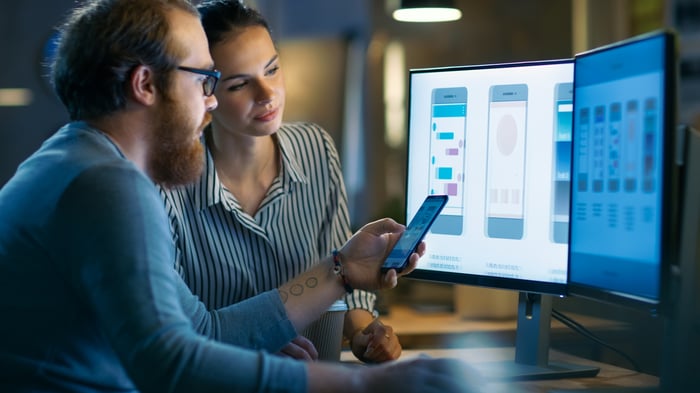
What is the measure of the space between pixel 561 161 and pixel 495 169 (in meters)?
0.12

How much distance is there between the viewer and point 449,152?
5.49ft

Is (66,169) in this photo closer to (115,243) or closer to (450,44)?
(115,243)

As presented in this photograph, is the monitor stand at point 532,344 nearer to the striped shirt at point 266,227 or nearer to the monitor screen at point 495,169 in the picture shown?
the monitor screen at point 495,169

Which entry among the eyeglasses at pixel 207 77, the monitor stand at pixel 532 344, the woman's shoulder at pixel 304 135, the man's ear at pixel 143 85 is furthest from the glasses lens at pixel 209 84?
the monitor stand at pixel 532 344

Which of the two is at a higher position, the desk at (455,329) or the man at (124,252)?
the man at (124,252)

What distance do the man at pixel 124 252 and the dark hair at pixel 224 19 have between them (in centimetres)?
41

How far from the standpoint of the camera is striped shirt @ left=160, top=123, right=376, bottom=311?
1808 millimetres

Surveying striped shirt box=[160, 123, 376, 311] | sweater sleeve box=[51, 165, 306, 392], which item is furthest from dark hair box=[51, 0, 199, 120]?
striped shirt box=[160, 123, 376, 311]

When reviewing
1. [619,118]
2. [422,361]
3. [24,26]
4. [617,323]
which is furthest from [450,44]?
[422,361]

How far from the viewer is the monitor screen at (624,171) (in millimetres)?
1231

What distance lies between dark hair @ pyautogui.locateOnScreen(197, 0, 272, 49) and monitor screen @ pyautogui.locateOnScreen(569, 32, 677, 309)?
27.5 inches

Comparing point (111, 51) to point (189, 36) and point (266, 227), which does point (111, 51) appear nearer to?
point (189, 36)

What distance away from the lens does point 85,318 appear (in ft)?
3.88

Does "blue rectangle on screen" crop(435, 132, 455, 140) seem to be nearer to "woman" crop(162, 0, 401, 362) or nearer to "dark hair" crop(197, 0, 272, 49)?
"woman" crop(162, 0, 401, 362)
